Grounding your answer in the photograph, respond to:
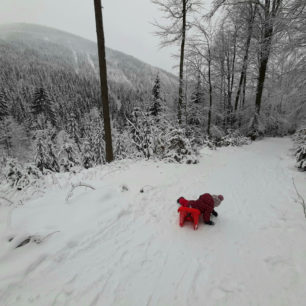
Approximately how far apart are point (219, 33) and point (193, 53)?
9.50 feet

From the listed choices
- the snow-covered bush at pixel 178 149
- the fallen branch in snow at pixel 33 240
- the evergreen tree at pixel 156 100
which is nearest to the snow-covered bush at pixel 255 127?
the snow-covered bush at pixel 178 149

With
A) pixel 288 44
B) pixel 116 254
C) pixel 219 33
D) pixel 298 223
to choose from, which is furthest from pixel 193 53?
pixel 116 254

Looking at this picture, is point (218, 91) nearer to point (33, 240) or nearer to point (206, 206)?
point (206, 206)

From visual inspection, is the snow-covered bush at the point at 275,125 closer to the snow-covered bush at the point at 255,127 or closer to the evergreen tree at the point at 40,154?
the snow-covered bush at the point at 255,127

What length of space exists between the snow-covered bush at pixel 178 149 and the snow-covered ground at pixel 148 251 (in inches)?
112

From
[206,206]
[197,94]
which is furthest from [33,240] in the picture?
[197,94]

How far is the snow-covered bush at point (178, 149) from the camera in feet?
22.0

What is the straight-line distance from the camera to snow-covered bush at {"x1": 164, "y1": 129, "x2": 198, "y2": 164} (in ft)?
22.0

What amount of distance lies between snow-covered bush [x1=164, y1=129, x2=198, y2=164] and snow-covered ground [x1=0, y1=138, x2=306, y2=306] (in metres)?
2.84

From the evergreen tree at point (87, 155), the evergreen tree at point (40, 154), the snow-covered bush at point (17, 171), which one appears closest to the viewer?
the snow-covered bush at point (17, 171)

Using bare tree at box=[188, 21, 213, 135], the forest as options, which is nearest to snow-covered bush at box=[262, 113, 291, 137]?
the forest

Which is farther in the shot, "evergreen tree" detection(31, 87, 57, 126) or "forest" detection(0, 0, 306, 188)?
"evergreen tree" detection(31, 87, 57, 126)

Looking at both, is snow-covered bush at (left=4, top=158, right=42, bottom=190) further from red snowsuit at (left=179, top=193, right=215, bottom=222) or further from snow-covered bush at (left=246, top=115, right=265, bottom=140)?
snow-covered bush at (left=246, top=115, right=265, bottom=140)

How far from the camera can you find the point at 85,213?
293 centimetres
